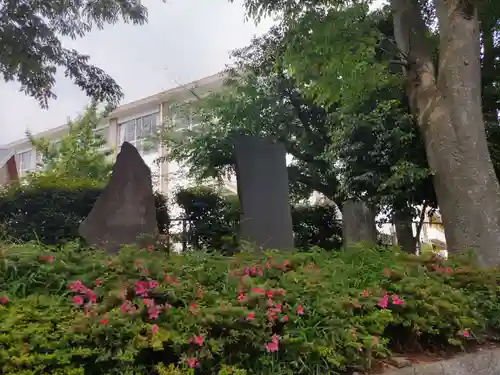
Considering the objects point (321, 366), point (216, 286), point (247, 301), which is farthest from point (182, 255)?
point (321, 366)

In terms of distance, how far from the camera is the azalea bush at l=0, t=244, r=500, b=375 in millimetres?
2121

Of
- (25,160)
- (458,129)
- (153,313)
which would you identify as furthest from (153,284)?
(25,160)

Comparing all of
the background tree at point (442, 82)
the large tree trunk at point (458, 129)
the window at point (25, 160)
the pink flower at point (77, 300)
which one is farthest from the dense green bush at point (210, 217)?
the window at point (25, 160)

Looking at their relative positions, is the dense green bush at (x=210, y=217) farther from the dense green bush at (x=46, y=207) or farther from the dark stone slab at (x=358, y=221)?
the dense green bush at (x=46, y=207)

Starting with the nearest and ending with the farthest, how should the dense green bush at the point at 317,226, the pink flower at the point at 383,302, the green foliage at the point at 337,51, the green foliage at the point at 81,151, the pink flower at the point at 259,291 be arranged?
the pink flower at the point at 259,291 < the pink flower at the point at 383,302 < the green foliage at the point at 337,51 < the dense green bush at the point at 317,226 < the green foliage at the point at 81,151

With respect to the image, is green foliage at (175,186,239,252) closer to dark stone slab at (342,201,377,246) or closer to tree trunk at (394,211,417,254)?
dark stone slab at (342,201,377,246)

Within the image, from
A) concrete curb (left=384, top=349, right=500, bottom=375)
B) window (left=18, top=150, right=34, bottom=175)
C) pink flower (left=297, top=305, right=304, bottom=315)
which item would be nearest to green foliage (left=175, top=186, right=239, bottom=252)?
concrete curb (left=384, top=349, right=500, bottom=375)

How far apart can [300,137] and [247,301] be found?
29.9ft

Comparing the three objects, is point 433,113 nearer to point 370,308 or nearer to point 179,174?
point 370,308

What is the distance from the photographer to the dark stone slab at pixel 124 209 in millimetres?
5336

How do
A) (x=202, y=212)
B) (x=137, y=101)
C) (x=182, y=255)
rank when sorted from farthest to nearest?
(x=137, y=101) → (x=202, y=212) → (x=182, y=255)

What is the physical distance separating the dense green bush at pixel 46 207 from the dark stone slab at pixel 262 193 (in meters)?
3.18

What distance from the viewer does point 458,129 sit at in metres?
5.66

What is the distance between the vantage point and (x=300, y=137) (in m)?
11.4
